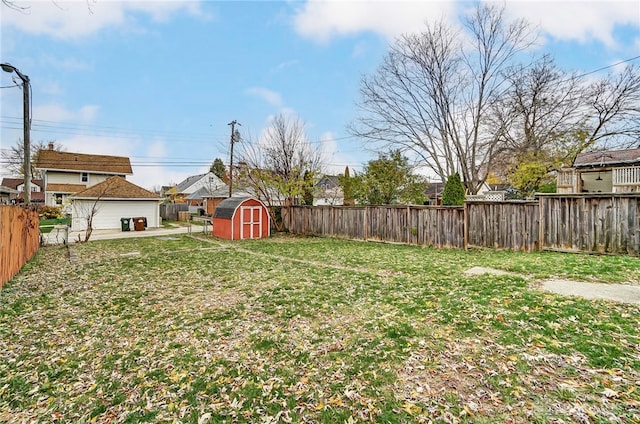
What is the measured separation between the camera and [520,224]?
8.88 m

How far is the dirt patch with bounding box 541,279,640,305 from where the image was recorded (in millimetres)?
4294

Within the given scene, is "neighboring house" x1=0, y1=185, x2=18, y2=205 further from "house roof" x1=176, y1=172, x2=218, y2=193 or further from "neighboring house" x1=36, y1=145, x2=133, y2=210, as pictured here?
"house roof" x1=176, y1=172, x2=218, y2=193

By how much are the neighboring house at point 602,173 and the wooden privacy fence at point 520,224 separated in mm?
12014

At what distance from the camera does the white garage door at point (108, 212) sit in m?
19.1

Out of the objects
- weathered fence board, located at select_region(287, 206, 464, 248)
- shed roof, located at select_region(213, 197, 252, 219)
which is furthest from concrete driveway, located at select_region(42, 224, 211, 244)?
weathered fence board, located at select_region(287, 206, 464, 248)

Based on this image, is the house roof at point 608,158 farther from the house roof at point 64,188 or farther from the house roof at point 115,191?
the house roof at point 64,188

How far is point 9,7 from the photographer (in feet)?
10.2

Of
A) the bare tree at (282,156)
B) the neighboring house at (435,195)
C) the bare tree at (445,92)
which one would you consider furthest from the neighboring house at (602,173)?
the bare tree at (282,156)

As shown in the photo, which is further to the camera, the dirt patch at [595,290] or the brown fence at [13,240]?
the brown fence at [13,240]

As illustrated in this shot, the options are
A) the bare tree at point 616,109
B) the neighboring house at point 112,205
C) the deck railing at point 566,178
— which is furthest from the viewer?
the neighboring house at point 112,205

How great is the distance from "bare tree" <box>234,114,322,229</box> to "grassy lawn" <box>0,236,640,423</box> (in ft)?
34.9

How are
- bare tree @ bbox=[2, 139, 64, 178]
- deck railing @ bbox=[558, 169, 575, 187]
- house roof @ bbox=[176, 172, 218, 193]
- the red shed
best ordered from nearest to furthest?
the red shed → deck railing @ bbox=[558, 169, 575, 187] → bare tree @ bbox=[2, 139, 64, 178] → house roof @ bbox=[176, 172, 218, 193]

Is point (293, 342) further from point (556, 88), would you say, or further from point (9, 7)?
point (556, 88)

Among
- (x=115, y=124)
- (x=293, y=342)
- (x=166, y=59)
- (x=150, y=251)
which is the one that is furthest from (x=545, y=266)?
(x=115, y=124)
